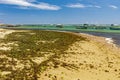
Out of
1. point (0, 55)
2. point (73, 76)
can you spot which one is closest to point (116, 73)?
point (73, 76)

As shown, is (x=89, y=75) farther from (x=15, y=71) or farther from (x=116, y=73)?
(x=15, y=71)

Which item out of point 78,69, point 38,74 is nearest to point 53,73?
point 38,74

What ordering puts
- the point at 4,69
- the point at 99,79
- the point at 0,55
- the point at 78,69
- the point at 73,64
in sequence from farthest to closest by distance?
1. the point at 0,55
2. the point at 73,64
3. the point at 78,69
4. the point at 4,69
5. the point at 99,79

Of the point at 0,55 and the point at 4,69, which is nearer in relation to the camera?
the point at 4,69

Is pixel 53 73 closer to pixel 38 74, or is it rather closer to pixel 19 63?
pixel 38 74

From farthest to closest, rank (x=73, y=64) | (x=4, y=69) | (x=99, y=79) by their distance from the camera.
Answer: (x=73, y=64) → (x=4, y=69) → (x=99, y=79)

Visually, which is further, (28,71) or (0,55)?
(0,55)

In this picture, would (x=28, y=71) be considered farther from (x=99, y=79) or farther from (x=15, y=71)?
(x=99, y=79)

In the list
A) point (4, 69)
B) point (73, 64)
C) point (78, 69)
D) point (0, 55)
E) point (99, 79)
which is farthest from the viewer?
point (0, 55)
